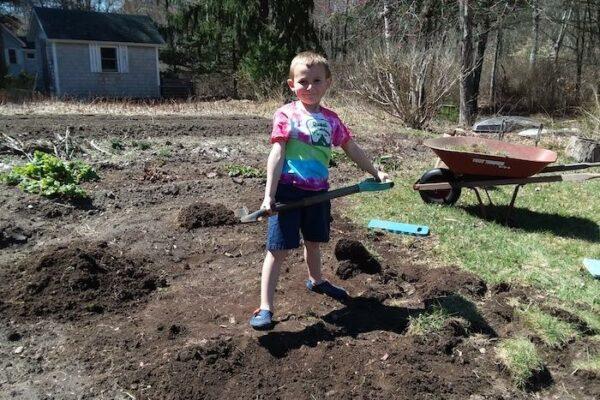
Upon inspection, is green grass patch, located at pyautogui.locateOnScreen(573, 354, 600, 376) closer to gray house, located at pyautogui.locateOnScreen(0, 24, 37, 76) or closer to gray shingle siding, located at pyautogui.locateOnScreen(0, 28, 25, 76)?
gray house, located at pyautogui.locateOnScreen(0, 24, 37, 76)

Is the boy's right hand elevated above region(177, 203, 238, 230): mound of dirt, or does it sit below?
above

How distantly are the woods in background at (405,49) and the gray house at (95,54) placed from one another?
233 centimetres

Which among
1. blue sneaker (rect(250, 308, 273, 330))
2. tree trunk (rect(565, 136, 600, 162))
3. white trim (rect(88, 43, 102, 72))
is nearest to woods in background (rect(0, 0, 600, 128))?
tree trunk (rect(565, 136, 600, 162))

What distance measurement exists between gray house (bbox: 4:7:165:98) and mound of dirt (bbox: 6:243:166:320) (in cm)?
2315

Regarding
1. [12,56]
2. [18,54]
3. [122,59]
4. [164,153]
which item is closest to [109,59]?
[122,59]

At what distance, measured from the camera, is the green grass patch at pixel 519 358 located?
9.40 ft

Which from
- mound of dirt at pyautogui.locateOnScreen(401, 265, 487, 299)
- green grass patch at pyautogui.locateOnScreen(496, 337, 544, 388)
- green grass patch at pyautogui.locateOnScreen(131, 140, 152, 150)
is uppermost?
green grass patch at pyautogui.locateOnScreen(131, 140, 152, 150)

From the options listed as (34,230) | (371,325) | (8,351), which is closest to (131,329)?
(8,351)

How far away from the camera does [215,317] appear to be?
136 inches

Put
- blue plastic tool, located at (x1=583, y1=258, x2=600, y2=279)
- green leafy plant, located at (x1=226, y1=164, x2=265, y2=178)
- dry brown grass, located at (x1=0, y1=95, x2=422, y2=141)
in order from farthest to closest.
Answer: dry brown grass, located at (x1=0, y1=95, x2=422, y2=141) < green leafy plant, located at (x1=226, y1=164, x2=265, y2=178) < blue plastic tool, located at (x1=583, y1=258, x2=600, y2=279)

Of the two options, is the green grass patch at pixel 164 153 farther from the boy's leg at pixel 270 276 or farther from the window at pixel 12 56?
the window at pixel 12 56

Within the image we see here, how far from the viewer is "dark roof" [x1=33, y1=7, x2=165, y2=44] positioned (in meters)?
25.9

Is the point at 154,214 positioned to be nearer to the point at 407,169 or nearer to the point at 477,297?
the point at 477,297

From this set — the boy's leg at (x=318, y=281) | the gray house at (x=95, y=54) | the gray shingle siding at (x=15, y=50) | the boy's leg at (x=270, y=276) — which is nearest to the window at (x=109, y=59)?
the gray house at (x=95, y=54)
